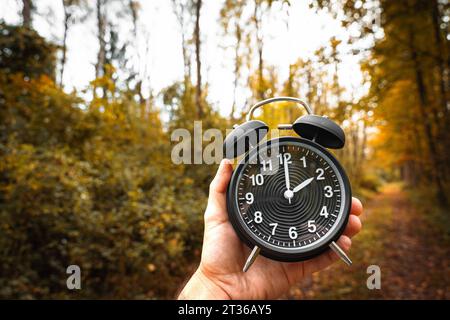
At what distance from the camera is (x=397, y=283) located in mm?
5871

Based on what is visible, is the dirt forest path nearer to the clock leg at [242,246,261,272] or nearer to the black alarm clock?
the black alarm clock

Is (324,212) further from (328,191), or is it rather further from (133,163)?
(133,163)

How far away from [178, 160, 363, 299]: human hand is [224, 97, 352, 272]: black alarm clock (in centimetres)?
10

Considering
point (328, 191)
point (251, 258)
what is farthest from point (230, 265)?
point (328, 191)

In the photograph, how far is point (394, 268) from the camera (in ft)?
22.2

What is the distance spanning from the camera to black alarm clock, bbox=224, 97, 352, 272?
6.33 feet

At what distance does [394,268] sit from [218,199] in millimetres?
6236

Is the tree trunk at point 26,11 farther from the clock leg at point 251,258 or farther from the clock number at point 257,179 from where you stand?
the clock leg at point 251,258

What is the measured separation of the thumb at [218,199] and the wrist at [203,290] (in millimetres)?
318

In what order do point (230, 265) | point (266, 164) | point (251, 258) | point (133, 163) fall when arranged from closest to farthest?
point (251, 258) < point (230, 265) < point (266, 164) < point (133, 163)

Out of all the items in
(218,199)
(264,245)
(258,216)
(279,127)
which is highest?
(279,127)

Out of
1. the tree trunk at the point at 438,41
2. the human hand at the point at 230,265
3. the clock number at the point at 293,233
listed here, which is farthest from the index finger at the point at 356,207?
the tree trunk at the point at 438,41

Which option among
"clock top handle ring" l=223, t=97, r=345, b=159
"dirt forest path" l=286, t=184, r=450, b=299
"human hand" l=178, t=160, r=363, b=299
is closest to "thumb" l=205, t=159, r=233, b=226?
"human hand" l=178, t=160, r=363, b=299
